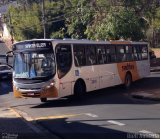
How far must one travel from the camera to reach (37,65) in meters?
19.7

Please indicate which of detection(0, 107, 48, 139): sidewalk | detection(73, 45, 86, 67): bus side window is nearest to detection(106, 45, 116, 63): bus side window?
detection(73, 45, 86, 67): bus side window

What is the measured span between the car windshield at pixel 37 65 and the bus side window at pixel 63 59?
315 mm

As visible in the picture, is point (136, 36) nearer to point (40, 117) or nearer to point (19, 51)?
point (19, 51)

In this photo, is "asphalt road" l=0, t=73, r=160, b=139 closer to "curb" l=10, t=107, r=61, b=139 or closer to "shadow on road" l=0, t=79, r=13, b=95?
"curb" l=10, t=107, r=61, b=139

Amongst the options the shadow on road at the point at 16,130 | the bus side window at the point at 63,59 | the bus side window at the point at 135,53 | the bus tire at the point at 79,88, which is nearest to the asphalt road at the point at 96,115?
the bus tire at the point at 79,88

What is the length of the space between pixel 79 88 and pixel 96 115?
529cm

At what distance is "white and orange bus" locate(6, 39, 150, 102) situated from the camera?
19609 mm

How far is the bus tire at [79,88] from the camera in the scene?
68.9 feet

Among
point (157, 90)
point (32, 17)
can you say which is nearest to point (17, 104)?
point (157, 90)

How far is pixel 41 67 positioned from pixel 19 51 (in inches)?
56.0

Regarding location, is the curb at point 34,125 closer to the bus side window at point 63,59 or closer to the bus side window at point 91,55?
the bus side window at point 63,59

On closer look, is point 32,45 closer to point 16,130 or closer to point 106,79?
point 106,79

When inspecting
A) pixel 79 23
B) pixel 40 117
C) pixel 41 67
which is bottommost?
pixel 40 117

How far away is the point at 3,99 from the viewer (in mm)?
24906
